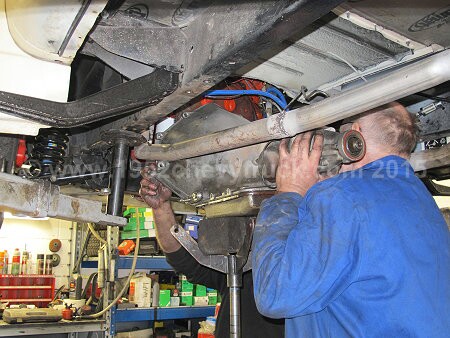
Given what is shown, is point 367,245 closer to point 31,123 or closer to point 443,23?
point 443,23

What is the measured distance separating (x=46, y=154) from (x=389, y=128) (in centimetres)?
104

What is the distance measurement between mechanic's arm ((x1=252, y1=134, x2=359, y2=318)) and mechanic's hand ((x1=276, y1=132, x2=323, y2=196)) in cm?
2

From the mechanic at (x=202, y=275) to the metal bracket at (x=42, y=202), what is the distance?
455mm

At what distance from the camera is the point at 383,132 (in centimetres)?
122

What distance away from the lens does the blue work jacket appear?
0.98 m

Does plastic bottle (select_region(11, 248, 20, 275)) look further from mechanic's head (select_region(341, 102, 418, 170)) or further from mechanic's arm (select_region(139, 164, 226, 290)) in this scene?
mechanic's head (select_region(341, 102, 418, 170))

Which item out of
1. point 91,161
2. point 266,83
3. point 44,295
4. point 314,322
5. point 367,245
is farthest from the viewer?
point 44,295

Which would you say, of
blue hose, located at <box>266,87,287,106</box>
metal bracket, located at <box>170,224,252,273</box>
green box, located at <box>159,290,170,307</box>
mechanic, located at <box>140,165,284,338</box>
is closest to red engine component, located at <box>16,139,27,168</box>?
mechanic, located at <box>140,165,284,338</box>

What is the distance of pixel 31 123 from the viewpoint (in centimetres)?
108

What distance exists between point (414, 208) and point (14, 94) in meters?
1.01

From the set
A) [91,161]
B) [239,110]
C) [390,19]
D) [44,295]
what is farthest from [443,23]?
[44,295]

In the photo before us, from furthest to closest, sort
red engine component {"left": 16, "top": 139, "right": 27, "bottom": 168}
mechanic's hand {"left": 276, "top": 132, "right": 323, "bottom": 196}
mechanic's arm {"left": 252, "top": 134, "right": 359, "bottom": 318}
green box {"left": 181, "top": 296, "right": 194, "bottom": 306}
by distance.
Result: green box {"left": 181, "top": 296, "right": 194, "bottom": 306}
red engine component {"left": 16, "top": 139, "right": 27, "bottom": 168}
mechanic's hand {"left": 276, "top": 132, "right": 323, "bottom": 196}
mechanic's arm {"left": 252, "top": 134, "right": 359, "bottom": 318}

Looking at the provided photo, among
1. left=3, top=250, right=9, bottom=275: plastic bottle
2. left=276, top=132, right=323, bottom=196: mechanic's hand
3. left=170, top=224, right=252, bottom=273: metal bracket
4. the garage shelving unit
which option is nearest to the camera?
left=276, top=132, right=323, bottom=196: mechanic's hand

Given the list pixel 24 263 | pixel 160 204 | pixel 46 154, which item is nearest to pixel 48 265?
pixel 24 263
